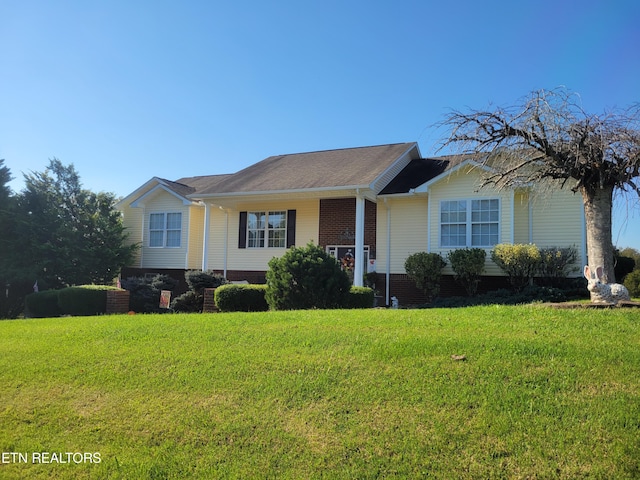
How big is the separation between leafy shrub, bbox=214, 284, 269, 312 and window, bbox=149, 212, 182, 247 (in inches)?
402

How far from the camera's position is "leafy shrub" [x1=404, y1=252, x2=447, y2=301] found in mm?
15742

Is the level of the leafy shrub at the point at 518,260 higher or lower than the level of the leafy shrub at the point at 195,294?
higher

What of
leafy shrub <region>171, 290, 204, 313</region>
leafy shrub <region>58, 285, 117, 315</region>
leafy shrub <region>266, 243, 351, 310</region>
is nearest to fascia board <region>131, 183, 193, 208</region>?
leafy shrub <region>171, 290, 204, 313</region>

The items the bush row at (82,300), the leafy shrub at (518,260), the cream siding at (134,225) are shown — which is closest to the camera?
the bush row at (82,300)

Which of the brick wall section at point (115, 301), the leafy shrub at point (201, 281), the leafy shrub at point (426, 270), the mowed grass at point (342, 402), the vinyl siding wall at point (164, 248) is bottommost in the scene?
the mowed grass at point (342, 402)

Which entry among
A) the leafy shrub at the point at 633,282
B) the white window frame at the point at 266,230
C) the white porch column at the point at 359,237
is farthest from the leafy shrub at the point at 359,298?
the leafy shrub at the point at 633,282

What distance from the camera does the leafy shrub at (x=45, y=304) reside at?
49.3 ft

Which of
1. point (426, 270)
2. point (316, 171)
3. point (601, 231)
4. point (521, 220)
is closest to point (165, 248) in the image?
point (316, 171)

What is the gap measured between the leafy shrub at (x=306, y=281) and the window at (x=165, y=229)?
1161 cm

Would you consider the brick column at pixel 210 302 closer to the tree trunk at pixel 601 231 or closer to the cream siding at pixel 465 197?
the cream siding at pixel 465 197

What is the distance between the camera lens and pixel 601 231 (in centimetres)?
912

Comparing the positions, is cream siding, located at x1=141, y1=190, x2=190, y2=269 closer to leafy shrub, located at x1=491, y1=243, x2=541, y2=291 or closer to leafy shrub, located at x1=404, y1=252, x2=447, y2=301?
leafy shrub, located at x1=404, y1=252, x2=447, y2=301

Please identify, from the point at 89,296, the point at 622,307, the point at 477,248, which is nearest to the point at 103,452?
the point at 622,307

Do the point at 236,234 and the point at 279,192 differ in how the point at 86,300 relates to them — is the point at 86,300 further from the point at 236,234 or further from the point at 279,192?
the point at 236,234
